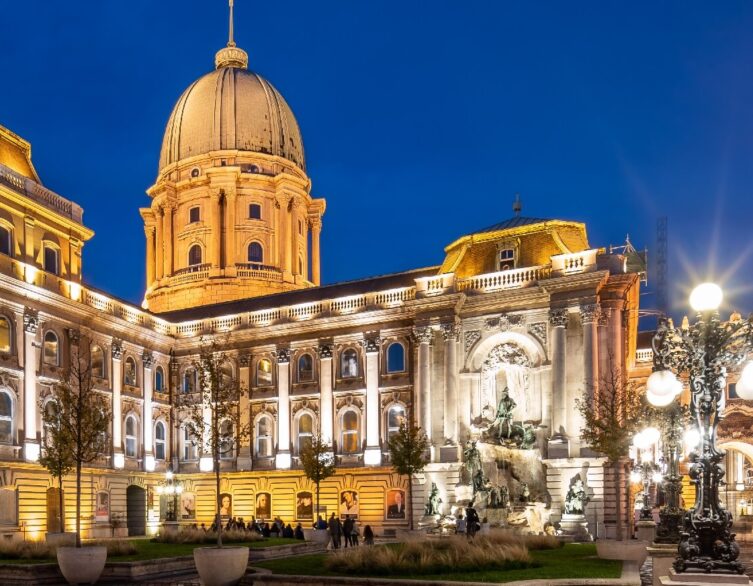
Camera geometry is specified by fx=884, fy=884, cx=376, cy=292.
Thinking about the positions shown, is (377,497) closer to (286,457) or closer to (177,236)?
(286,457)

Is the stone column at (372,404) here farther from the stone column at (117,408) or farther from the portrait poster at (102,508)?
the portrait poster at (102,508)

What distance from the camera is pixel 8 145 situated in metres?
48.9

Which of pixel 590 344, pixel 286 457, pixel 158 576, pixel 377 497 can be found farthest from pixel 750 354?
pixel 286 457

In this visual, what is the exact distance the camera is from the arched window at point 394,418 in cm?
5344

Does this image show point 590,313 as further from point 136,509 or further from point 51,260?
point 51,260

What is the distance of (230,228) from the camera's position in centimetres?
7462

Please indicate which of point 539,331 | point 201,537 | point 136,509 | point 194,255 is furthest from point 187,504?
point 539,331

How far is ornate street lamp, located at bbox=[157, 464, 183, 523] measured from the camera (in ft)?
181

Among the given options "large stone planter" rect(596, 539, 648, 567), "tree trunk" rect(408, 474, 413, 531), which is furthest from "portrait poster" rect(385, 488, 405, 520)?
"large stone planter" rect(596, 539, 648, 567)

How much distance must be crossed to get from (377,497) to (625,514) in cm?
1452

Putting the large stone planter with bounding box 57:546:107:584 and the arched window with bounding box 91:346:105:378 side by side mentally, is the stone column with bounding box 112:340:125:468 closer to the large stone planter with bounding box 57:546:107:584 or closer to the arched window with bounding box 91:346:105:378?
the arched window with bounding box 91:346:105:378

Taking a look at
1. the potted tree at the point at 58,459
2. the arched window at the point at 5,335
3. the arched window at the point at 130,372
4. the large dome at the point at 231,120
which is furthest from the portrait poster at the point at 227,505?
the large dome at the point at 231,120

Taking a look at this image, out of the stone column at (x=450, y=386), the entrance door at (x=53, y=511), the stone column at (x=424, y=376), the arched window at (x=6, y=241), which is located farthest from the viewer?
the stone column at (x=424, y=376)

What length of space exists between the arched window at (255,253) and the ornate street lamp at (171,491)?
23.3 metres
